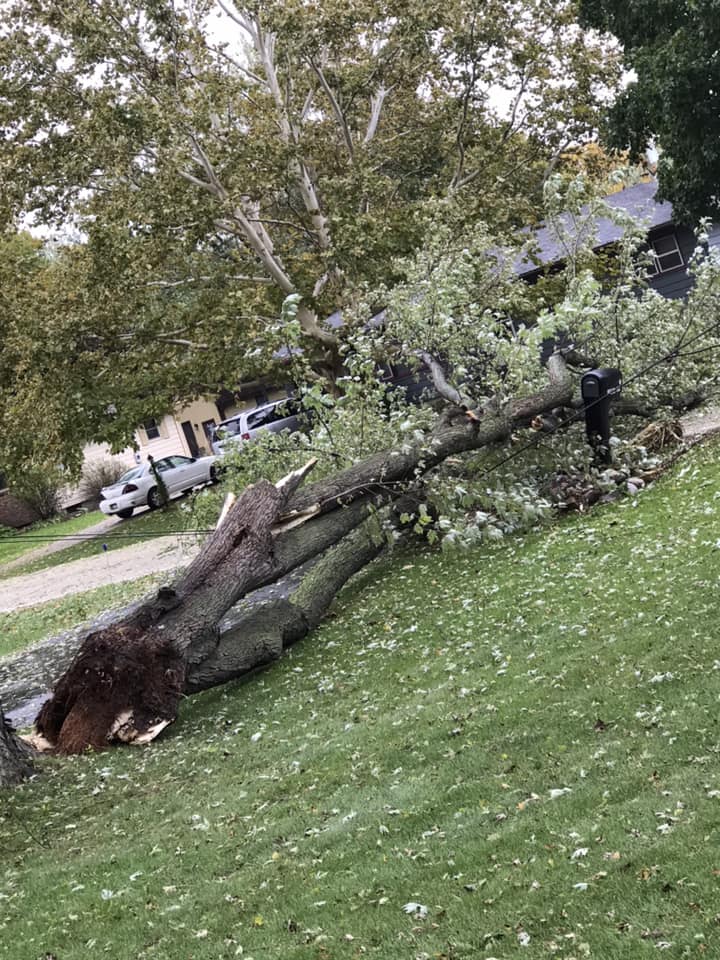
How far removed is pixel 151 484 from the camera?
34906mm

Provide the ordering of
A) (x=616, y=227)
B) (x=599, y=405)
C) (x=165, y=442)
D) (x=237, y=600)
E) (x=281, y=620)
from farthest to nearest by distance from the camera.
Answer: (x=165, y=442) < (x=616, y=227) < (x=599, y=405) < (x=281, y=620) < (x=237, y=600)

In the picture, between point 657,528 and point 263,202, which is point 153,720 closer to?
point 657,528

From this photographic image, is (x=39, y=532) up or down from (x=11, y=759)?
up

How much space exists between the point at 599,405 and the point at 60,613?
10615 millimetres

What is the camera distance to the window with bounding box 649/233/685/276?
32.3 m

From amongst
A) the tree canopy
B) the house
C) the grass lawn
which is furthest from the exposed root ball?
the house

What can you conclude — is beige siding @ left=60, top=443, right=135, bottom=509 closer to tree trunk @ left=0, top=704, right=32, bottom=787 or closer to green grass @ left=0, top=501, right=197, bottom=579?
green grass @ left=0, top=501, right=197, bottom=579

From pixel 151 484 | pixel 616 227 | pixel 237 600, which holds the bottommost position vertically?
pixel 237 600

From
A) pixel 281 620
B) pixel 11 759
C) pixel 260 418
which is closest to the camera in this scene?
pixel 11 759

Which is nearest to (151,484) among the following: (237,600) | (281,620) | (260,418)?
(260,418)

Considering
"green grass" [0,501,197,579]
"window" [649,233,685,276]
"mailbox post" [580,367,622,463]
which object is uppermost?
"window" [649,233,685,276]

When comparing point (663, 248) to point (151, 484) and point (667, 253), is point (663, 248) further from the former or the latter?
point (151, 484)

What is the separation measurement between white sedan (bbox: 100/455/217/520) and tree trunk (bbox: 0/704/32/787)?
81.7 ft

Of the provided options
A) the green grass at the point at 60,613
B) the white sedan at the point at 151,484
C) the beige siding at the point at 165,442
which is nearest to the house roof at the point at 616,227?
the white sedan at the point at 151,484
